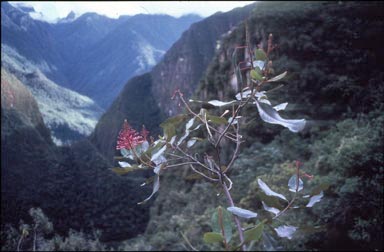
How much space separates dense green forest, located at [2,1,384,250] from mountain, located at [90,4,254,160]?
40431 mm

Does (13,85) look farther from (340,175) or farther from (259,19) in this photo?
(340,175)

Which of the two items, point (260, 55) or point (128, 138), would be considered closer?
point (260, 55)

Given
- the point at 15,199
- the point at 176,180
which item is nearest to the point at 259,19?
the point at 176,180

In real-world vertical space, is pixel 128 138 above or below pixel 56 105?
above

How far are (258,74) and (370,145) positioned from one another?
13.3 feet

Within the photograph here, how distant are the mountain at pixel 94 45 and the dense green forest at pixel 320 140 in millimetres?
82220

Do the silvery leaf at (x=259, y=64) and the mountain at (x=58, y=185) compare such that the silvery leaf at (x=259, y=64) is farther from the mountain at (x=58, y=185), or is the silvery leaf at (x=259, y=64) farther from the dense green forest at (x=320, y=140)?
the mountain at (x=58, y=185)

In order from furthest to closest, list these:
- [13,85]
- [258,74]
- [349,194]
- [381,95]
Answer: [13,85] < [381,95] < [349,194] < [258,74]

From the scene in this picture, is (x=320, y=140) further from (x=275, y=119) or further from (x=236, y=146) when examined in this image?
(x=275, y=119)

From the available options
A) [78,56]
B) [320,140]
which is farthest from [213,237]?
[78,56]

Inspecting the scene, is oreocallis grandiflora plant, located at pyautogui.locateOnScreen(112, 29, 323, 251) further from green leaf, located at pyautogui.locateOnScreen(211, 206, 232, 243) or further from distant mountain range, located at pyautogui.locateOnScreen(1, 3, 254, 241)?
distant mountain range, located at pyautogui.locateOnScreen(1, 3, 254, 241)

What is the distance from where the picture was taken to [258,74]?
0.59m

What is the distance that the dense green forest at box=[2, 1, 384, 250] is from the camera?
395 centimetres

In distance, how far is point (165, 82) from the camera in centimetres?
6331
